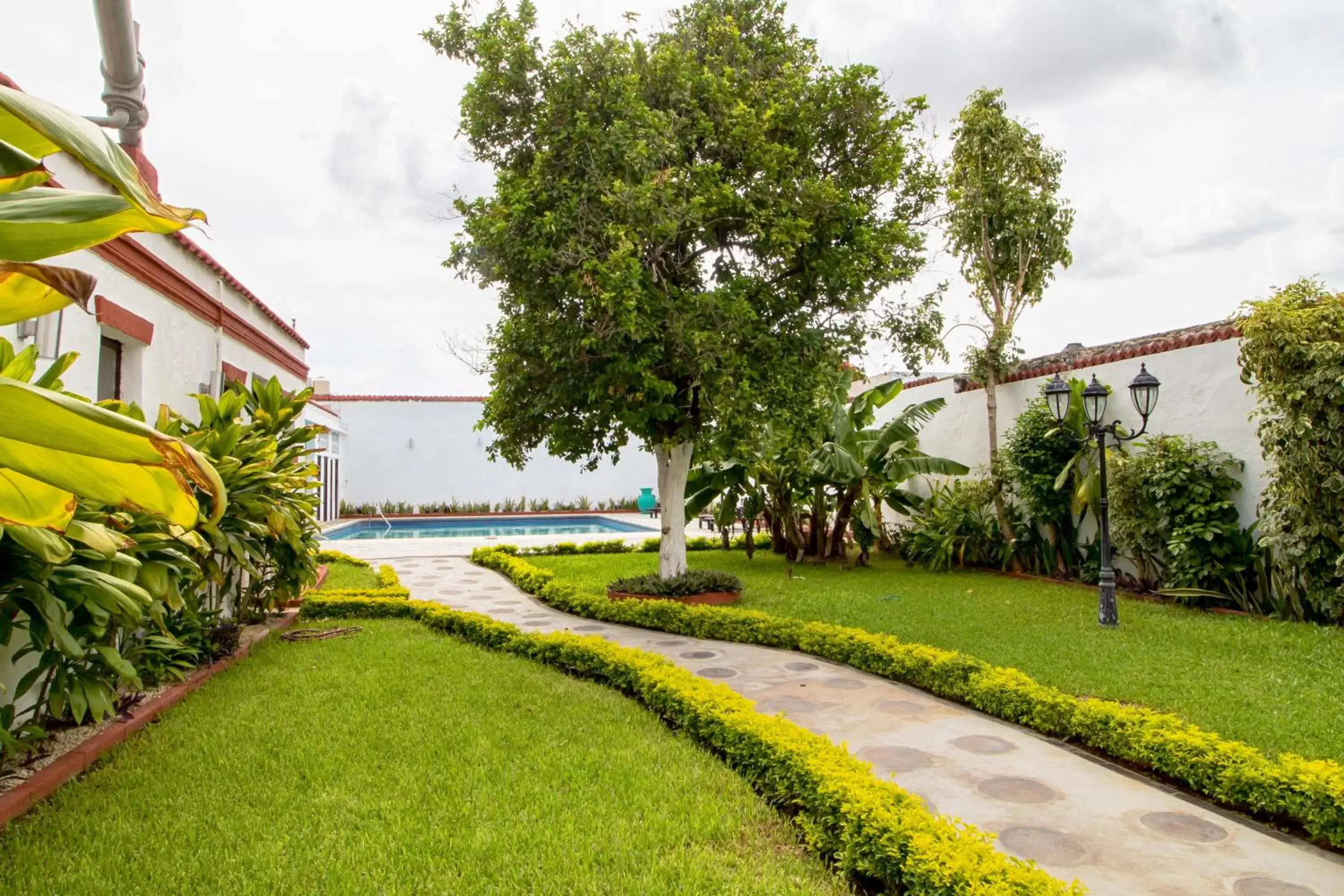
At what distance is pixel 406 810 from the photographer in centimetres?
329

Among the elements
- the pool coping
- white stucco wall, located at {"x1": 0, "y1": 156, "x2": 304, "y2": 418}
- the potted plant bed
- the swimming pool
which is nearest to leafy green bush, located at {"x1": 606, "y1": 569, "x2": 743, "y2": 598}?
the potted plant bed

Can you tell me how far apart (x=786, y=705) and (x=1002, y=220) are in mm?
8939

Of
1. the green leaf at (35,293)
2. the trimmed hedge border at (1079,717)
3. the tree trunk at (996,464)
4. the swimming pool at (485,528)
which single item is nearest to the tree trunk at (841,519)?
the tree trunk at (996,464)

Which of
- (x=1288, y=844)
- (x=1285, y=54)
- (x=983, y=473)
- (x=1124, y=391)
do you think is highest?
(x=1285, y=54)

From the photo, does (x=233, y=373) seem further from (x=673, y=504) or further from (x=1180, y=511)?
(x=1180, y=511)

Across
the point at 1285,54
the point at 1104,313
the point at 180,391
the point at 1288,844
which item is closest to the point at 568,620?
the point at 180,391

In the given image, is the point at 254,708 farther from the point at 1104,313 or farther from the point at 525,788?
the point at 1104,313

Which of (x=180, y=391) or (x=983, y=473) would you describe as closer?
(x=180, y=391)

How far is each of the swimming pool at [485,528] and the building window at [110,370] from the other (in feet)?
44.2

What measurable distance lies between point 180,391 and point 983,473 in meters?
10.1

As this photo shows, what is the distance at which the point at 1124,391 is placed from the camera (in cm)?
945

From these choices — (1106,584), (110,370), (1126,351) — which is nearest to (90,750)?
(110,370)

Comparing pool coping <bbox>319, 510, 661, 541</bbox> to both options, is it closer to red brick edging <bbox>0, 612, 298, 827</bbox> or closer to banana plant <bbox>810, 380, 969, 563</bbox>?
banana plant <bbox>810, 380, 969, 563</bbox>

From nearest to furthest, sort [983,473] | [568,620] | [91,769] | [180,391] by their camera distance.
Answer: [91,769]
[180,391]
[568,620]
[983,473]
